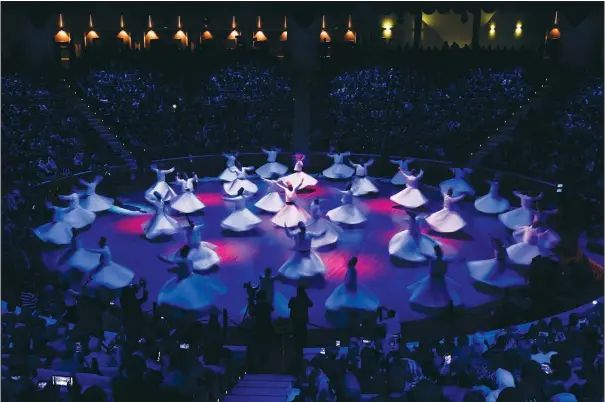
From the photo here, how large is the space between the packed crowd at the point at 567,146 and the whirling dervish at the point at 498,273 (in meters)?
3.75

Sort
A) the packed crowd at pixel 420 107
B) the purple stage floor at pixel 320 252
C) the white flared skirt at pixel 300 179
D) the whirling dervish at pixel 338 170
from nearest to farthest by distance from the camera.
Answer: the purple stage floor at pixel 320 252 → the white flared skirt at pixel 300 179 → the whirling dervish at pixel 338 170 → the packed crowd at pixel 420 107

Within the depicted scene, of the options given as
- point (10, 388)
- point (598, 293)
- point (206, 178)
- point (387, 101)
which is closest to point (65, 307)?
point (10, 388)

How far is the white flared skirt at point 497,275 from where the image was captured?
39.4ft

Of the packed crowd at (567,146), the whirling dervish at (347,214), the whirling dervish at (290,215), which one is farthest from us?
the packed crowd at (567,146)

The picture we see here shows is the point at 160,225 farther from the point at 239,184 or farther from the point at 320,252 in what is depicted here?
the point at 239,184

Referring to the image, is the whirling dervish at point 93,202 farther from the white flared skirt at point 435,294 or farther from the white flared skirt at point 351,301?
the white flared skirt at point 435,294

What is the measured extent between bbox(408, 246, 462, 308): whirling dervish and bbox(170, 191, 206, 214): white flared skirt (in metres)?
6.99

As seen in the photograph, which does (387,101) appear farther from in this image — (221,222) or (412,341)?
(412,341)

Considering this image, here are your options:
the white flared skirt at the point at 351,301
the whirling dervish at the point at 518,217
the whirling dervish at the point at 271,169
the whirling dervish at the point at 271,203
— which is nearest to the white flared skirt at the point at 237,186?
the whirling dervish at the point at 271,203

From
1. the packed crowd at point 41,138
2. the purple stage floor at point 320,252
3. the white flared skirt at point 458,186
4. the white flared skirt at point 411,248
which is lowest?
the purple stage floor at point 320,252

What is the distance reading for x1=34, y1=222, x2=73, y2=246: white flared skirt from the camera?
14.4 metres

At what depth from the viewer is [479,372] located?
299 inches

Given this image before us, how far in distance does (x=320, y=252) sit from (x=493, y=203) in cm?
507

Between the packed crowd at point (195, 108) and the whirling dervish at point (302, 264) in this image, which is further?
the packed crowd at point (195, 108)
